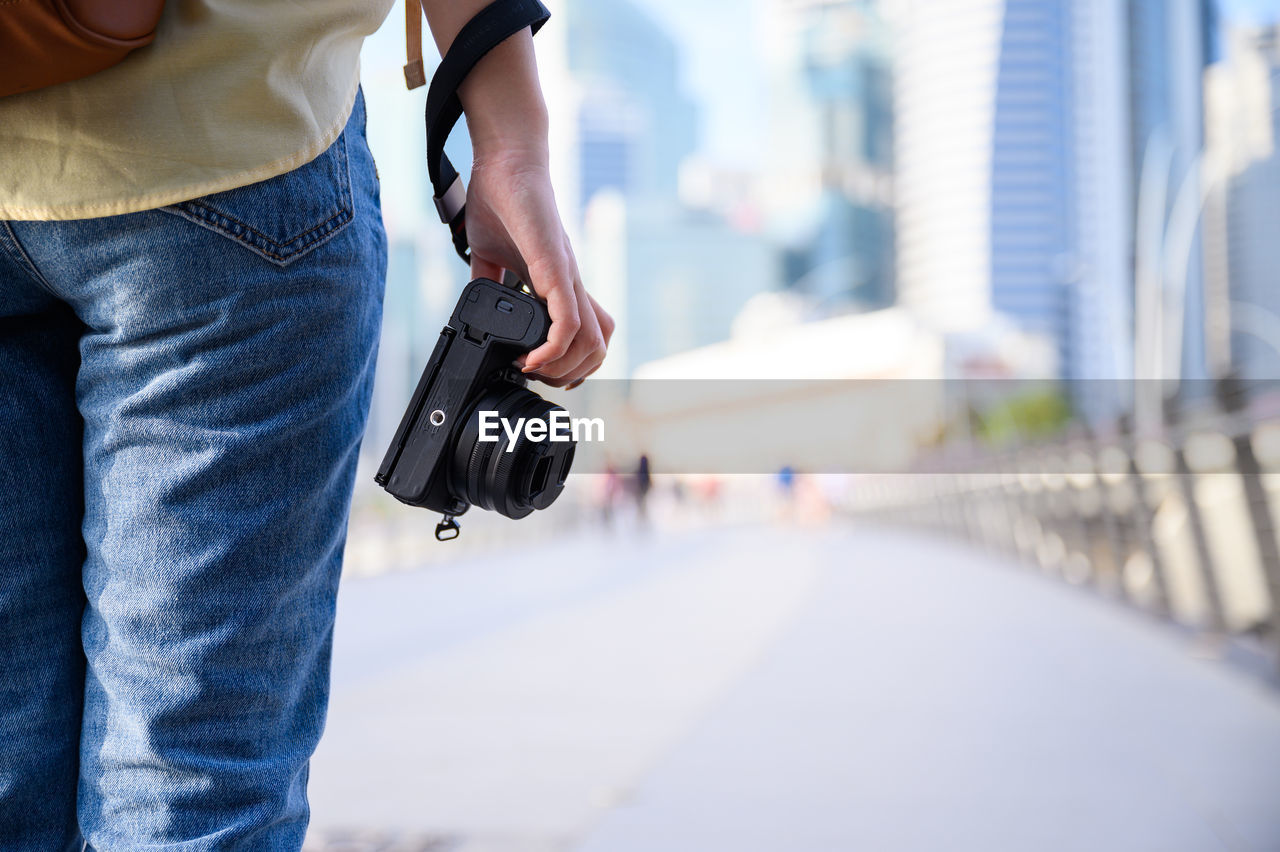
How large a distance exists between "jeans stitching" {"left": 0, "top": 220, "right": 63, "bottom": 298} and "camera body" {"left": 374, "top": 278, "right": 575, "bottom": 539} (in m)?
0.32

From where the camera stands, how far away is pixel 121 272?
0.79 m

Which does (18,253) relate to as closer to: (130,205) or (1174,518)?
(130,205)

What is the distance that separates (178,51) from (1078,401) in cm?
7695

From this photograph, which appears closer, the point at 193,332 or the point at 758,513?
the point at 193,332

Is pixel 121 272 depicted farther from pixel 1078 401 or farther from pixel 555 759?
pixel 1078 401

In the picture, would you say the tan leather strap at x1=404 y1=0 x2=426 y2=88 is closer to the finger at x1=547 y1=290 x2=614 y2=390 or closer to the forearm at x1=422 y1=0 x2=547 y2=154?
the forearm at x1=422 y1=0 x2=547 y2=154

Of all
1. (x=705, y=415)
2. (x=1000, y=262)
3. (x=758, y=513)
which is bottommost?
(x=758, y=513)

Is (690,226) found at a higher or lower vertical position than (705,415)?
higher

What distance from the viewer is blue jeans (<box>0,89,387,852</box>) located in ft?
2.61

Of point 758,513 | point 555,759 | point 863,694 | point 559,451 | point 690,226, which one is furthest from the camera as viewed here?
point 690,226

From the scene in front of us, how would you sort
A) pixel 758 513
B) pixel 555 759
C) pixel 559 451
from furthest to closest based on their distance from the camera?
pixel 758 513 < pixel 555 759 < pixel 559 451

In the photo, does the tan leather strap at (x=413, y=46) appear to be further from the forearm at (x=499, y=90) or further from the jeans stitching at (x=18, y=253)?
the jeans stitching at (x=18, y=253)

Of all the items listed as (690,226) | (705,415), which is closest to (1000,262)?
(690,226)

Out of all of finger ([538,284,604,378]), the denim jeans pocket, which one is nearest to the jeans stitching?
the denim jeans pocket
